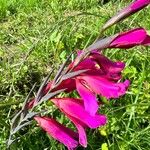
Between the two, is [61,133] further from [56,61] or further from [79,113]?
[56,61]

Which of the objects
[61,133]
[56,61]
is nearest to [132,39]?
[61,133]

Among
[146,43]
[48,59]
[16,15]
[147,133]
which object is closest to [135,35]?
[146,43]

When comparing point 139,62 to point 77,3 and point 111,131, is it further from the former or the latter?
point 77,3

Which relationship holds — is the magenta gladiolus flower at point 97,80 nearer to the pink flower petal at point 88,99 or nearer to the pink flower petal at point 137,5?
the pink flower petal at point 88,99

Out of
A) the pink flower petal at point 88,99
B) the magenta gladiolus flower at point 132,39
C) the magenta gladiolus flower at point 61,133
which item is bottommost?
the magenta gladiolus flower at point 61,133

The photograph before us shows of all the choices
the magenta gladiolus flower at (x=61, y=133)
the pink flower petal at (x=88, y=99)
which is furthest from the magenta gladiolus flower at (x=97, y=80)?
the magenta gladiolus flower at (x=61, y=133)

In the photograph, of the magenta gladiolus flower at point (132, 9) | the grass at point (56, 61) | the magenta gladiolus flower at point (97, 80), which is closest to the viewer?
the magenta gladiolus flower at point (132, 9)
